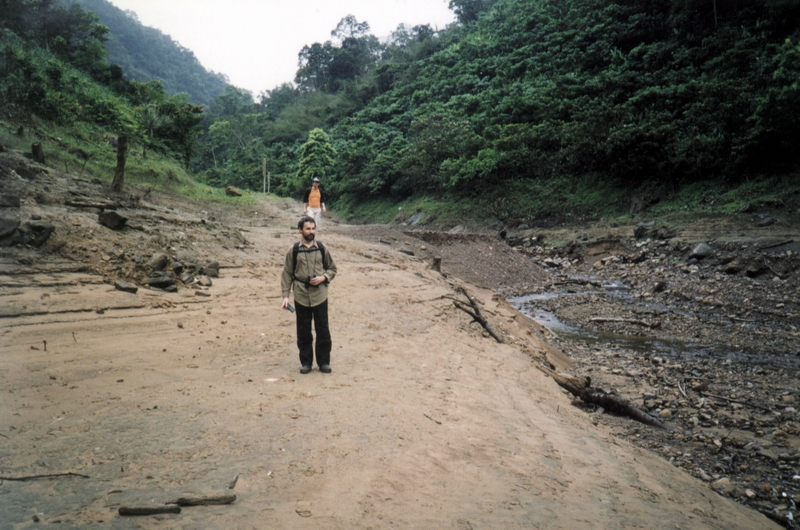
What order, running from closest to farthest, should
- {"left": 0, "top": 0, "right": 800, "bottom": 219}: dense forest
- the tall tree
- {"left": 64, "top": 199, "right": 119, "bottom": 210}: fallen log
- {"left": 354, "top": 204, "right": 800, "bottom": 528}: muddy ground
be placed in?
{"left": 354, "top": 204, "right": 800, "bottom": 528}: muddy ground
{"left": 64, "top": 199, "right": 119, "bottom": 210}: fallen log
{"left": 0, "top": 0, "right": 800, "bottom": 219}: dense forest
the tall tree

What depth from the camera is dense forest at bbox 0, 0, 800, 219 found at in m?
18.8

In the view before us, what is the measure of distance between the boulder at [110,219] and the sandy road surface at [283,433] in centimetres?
169

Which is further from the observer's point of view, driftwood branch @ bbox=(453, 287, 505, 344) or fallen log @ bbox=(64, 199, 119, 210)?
driftwood branch @ bbox=(453, 287, 505, 344)

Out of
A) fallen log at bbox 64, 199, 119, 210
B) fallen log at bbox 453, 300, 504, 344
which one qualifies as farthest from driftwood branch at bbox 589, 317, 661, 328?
fallen log at bbox 64, 199, 119, 210

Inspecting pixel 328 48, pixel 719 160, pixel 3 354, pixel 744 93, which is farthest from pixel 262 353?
pixel 328 48

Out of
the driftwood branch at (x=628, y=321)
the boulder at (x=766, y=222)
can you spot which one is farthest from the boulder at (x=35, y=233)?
the boulder at (x=766, y=222)

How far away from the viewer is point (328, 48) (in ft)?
249

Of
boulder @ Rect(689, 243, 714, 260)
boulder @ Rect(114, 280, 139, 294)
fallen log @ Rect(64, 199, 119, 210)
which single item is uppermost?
fallen log @ Rect(64, 199, 119, 210)

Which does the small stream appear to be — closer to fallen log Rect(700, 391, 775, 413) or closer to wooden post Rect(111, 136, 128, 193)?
fallen log Rect(700, 391, 775, 413)

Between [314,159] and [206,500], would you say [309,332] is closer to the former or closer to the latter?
[206,500]

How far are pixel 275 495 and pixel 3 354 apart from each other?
3513 mm

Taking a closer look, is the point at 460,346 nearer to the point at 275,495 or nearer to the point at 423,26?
the point at 275,495

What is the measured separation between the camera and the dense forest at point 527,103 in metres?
18.8

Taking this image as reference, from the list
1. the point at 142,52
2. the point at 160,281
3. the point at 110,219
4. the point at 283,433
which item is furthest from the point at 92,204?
the point at 142,52
